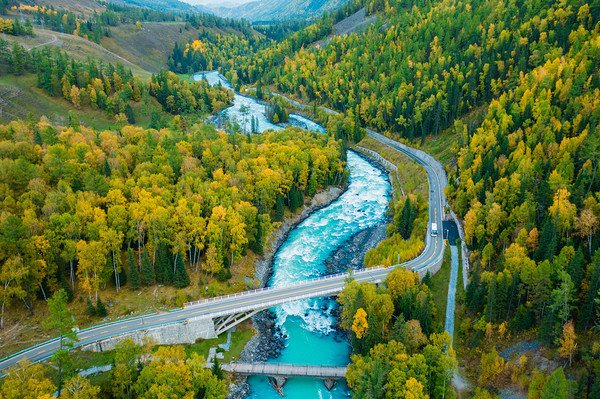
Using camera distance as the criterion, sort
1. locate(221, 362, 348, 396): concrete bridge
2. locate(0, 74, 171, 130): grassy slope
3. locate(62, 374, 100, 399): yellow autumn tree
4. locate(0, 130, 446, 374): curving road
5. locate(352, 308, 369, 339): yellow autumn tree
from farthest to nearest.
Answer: locate(0, 74, 171, 130): grassy slope → locate(352, 308, 369, 339): yellow autumn tree → locate(221, 362, 348, 396): concrete bridge → locate(0, 130, 446, 374): curving road → locate(62, 374, 100, 399): yellow autumn tree

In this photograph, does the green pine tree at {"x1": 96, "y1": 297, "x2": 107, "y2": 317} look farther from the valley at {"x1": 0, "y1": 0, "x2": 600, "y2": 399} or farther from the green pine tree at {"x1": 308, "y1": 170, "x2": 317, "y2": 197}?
the green pine tree at {"x1": 308, "y1": 170, "x2": 317, "y2": 197}

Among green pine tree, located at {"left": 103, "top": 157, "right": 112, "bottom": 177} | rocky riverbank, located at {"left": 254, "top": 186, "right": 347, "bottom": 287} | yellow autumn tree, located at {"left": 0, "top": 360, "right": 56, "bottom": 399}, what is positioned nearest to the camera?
yellow autumn tree, located at {"left": 0, "top": 360, "right": 56, "bottom": 399}

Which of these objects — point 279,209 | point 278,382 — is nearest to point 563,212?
point 278,382

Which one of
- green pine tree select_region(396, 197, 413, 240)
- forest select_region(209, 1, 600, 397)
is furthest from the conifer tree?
forest select_region(209, 1, 600, 397)

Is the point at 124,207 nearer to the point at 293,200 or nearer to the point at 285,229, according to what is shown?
the point at 285,229

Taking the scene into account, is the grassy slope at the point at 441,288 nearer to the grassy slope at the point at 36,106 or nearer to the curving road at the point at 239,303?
the curving road at the point at 239,303

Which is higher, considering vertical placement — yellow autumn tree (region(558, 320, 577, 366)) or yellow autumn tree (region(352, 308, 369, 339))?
yellow autumn tree (region(558, 320, 577, 366))

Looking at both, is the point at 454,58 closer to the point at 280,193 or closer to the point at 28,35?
the point at 280,193

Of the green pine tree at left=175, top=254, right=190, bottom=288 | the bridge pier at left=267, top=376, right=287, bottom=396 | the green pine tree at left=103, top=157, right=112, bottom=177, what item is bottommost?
the bridge pier at left=267, top=376, right=287, bottom=396
